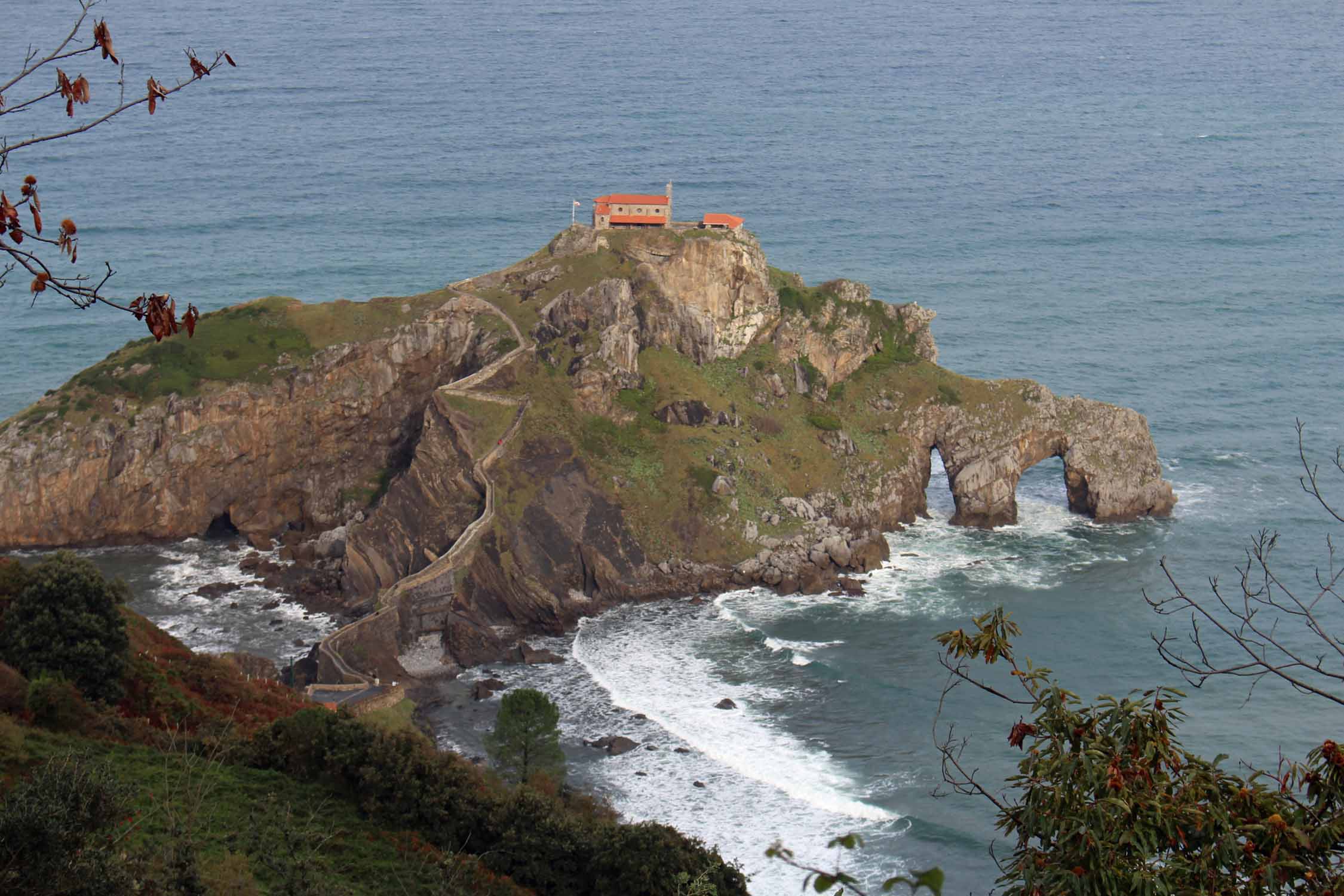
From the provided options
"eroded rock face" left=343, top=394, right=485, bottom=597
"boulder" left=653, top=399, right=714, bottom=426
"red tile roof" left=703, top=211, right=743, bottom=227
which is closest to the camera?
"eroded rock face" left=343, top=394, right=485, bottom=597

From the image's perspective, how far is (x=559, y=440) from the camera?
295ft

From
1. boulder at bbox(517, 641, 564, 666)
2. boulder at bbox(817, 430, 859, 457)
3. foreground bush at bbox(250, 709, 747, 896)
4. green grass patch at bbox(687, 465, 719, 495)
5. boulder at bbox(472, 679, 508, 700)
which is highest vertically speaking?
boulder at bbox(817, 430, 859, 457)

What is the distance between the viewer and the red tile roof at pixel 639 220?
102500 millimetres

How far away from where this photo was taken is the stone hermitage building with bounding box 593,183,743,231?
10206 centimetres

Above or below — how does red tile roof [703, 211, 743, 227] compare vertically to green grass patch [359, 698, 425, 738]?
above

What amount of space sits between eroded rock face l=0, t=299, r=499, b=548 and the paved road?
2.77 meters

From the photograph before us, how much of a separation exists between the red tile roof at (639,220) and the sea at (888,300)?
3038cm

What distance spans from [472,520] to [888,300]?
62323 millimetres

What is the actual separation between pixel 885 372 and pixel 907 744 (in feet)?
133

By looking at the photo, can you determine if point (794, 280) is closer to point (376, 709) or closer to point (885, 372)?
point (885, 372)


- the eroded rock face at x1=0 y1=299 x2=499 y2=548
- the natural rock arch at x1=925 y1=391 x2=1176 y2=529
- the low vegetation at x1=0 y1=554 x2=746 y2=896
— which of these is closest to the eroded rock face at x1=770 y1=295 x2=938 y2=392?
A: the natural rock arch at x1=925 y1=391 x2=1176 y2=529

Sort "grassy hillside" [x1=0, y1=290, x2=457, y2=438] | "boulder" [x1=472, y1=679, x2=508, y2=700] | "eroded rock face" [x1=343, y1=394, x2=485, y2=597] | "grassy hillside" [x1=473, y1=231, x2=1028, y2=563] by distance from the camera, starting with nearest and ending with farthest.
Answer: "boulder" [x1=472, y1=679, x2=508, y2=700]
"eroded rock face" [x1=343, y1=394, x2=485, y2=597]
"grassy hillside" [x1=473, y1=231, x2=1028, y2=563]
"grassy hillside" [x1=0, y1=290, x2=457, y2=438]

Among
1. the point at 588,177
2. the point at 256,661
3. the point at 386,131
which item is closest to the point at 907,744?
the point at 256,661

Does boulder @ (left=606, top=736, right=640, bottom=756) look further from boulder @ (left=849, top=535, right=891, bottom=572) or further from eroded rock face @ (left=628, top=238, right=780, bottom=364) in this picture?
eroded rock face @ (left=628, top=238, right=780, bottom=364)
